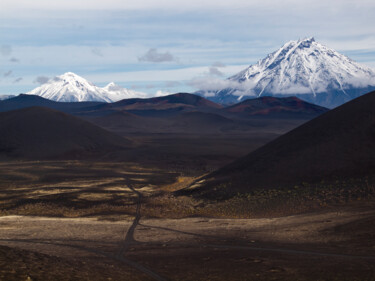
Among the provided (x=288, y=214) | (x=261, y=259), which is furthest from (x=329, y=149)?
(x=261, y=259)

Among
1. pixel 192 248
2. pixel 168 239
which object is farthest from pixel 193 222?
pixel 192 248

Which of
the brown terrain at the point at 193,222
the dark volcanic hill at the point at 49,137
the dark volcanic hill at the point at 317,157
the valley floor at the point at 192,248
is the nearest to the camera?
the valley floor at the point at 192,248

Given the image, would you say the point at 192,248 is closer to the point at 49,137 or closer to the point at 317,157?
the point at 317,157

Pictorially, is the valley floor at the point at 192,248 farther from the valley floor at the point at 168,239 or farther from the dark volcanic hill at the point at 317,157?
the dark volcanic hill at the point at 317,157

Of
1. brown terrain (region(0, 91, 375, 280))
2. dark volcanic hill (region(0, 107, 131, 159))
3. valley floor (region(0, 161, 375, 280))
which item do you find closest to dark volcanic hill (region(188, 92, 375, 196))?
brown terrain (region(0, 91, 375, 280))

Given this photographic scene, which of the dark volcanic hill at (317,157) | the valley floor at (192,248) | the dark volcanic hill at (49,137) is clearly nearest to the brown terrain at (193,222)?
the valley floor at (192,248)

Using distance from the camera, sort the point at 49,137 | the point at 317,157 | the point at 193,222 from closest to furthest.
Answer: the point at 193,222
the point at 317,157
the point at 49,137

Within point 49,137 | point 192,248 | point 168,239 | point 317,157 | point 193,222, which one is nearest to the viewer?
point 192,248
